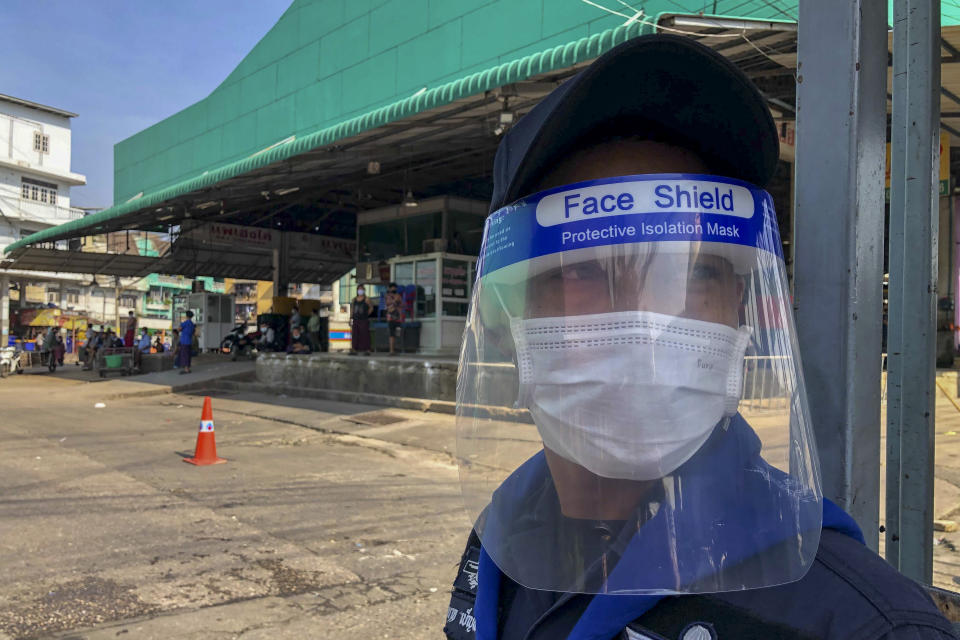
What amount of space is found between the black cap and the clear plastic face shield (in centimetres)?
5

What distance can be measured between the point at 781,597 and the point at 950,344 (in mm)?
14050

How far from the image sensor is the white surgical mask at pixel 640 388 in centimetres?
87

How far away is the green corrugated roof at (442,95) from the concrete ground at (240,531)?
4399 mm

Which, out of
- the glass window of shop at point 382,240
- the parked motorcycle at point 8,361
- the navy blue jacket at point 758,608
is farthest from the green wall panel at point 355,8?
the parked motorcycle at point 8,361

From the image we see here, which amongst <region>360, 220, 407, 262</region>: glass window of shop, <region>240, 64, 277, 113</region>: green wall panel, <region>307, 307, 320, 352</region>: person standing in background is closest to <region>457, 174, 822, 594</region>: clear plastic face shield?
<region>240, 64, 277, 113</region>: green wall panel

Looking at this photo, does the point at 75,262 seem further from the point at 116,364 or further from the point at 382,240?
the point at 382,240

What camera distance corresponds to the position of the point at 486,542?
108 cm

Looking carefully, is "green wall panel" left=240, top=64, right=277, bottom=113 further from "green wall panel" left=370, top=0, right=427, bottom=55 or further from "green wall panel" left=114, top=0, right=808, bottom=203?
"green wall panel" left=370, top=0, right=427, bottom=55

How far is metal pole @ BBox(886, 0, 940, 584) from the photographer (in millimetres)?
1480

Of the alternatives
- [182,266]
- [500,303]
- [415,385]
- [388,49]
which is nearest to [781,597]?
[500,303]

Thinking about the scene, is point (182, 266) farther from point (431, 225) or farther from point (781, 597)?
point (781, 597)

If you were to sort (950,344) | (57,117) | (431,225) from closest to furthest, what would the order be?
(950,344) → (431,225) → (57,117)

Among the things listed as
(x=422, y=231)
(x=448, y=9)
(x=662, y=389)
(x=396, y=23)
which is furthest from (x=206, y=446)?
(x=422, y=231)

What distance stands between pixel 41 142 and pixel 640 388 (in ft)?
179
